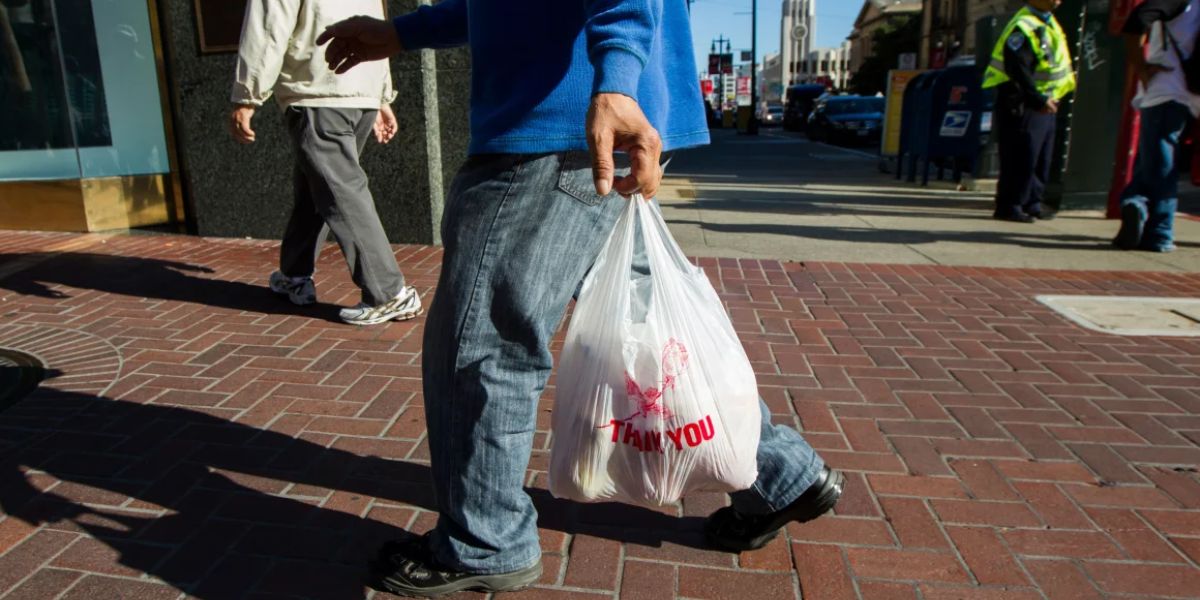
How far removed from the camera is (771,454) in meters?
2.07

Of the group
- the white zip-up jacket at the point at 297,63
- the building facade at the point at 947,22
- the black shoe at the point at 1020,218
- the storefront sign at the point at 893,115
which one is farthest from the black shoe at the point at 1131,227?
the building facade at the point at 947,22

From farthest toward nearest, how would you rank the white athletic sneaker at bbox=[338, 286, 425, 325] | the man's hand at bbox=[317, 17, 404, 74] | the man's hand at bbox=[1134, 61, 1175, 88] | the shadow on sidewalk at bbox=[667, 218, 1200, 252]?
the shadow on sidewalk at bbox=[667, 218, 1200, 252] < the man's hand at bbox=[1134, 61, 1175, 88] < the white athletic sneaker at bbox=[338, 286, 425, 325] < the man's hand at bbox=[317, 17, 404, 74]

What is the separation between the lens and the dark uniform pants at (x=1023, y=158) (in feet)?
22.4

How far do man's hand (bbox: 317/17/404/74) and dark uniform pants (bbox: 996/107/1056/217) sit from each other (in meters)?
6.11

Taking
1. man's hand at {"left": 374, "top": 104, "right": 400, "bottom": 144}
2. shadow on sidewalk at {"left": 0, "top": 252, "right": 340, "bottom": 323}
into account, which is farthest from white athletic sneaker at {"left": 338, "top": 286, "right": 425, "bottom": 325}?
man's hand at {"left": 374, "top": 104, "right": 400, "bottom": 144}

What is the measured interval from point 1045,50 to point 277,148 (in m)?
5.85

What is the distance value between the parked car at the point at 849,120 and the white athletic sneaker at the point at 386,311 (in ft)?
68.0

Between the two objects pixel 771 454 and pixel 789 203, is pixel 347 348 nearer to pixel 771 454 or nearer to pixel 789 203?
pixel 771 454

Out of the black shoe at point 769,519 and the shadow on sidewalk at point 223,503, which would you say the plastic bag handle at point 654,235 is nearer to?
the black shoe at point 769,519

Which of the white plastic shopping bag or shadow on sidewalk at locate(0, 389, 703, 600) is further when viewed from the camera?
shadow on sidewalk at locate(0, 389, 703, 600)

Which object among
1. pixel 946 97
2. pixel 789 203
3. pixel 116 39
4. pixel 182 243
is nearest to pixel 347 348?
pixel 182 243

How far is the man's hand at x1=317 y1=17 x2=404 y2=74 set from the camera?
2.21 meters

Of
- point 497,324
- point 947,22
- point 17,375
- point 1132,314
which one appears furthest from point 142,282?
point 947,22

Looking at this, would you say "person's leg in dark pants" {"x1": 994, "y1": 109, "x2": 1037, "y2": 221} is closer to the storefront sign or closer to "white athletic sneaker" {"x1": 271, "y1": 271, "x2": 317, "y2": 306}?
the storefront sign
